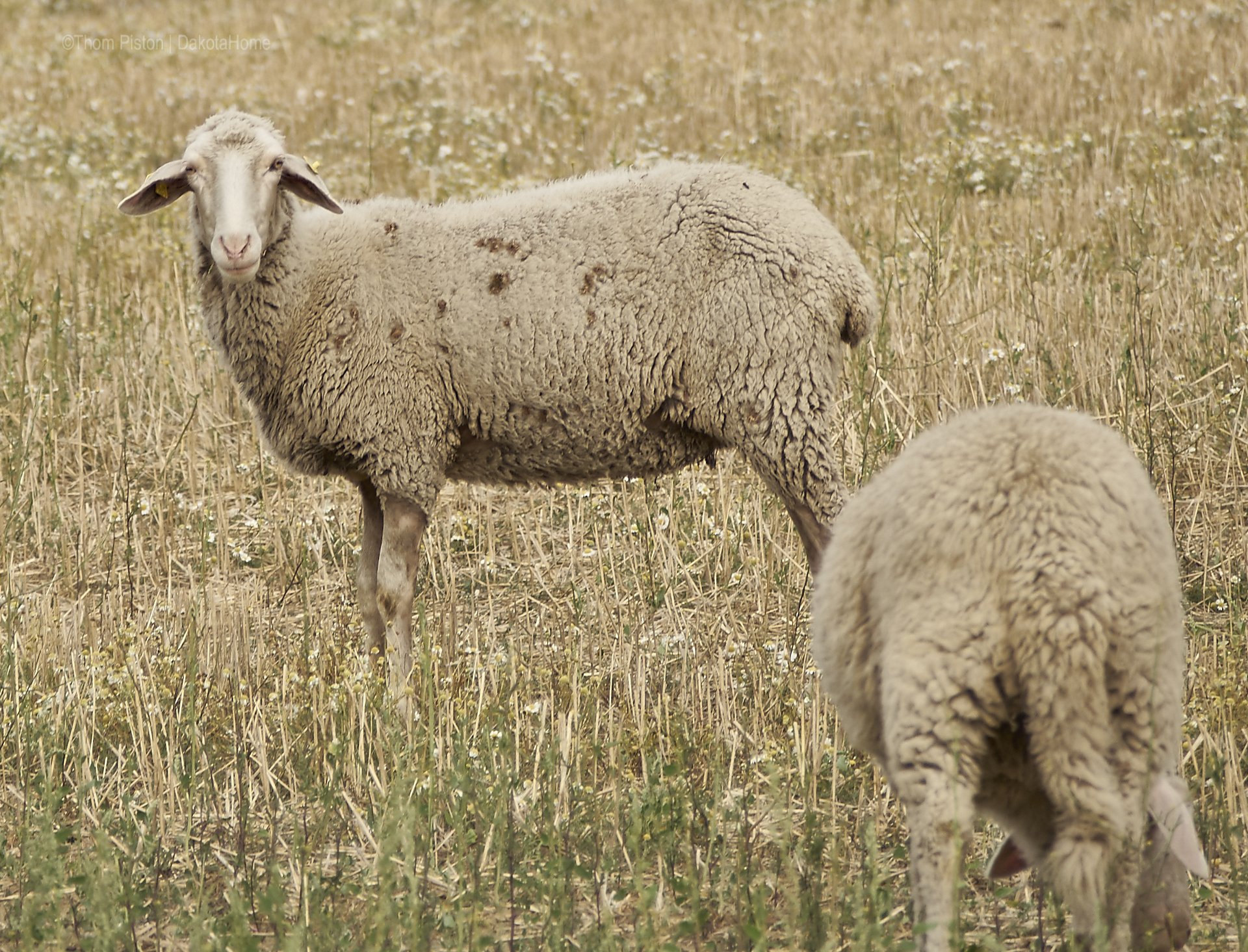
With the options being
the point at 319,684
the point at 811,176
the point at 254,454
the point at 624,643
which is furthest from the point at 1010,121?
the point at 319,684

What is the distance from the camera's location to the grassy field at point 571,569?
132 inches

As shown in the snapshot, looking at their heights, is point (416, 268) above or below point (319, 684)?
above

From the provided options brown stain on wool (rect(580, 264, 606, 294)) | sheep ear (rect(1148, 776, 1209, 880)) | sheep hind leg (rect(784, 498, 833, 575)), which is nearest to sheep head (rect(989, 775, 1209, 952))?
sheep ear (rect(1148, 776, 1209, 880))

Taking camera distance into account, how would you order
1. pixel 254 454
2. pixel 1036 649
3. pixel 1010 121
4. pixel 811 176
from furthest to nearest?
pixel 1010 121, pixel 811 176, pixel 254 454, pixel 1036 649

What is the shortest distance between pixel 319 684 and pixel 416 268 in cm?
160

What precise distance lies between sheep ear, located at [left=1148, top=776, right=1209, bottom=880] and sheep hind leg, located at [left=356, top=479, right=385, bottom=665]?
2920mm

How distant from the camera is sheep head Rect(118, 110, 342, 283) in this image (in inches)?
188

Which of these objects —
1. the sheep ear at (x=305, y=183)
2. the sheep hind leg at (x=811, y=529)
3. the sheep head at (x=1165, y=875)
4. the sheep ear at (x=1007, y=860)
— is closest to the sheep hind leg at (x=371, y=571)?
the sheep ear at (x=305, y=183)

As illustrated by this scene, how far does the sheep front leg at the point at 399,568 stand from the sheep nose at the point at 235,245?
992mm

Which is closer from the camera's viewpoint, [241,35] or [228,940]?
[228,940]

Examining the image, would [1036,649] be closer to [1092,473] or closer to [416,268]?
[1092,473]

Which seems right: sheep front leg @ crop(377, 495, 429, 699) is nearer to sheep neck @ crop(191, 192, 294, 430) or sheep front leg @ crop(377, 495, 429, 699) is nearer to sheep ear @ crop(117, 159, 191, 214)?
sheep neck @ crop(191, 192, 294, 430)

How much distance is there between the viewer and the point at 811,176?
32.3 feet

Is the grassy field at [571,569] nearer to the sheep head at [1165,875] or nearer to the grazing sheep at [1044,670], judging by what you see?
the sheep head at [1165,875]
